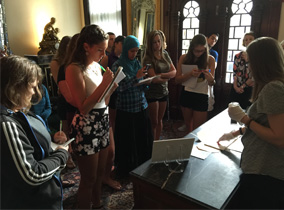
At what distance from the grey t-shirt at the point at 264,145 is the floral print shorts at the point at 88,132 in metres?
0.92

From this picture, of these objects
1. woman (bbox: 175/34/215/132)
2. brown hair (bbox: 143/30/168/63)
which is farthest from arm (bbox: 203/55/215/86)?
brown hair (bbox: 143/30/168/63)

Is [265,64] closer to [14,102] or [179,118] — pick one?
[14,102]

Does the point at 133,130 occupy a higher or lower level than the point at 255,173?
lower

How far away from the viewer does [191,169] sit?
132 centimetres

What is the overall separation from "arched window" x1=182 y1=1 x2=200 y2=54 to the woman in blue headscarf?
6.95 ft

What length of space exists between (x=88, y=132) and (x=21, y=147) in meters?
0.68

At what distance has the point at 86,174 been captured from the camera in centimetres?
156

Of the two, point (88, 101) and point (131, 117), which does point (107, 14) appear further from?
point (88, 101)

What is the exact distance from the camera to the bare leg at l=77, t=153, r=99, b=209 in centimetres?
153

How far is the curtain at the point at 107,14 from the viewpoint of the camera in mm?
4871

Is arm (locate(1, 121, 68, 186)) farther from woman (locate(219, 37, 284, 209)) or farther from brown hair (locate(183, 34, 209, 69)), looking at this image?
brown hair (locate(183, 34, 209, 69))

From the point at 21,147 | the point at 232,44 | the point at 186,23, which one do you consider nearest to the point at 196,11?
the point at 186,23

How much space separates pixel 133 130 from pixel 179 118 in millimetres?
2311

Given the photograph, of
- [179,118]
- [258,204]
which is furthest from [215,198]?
[179,118]
